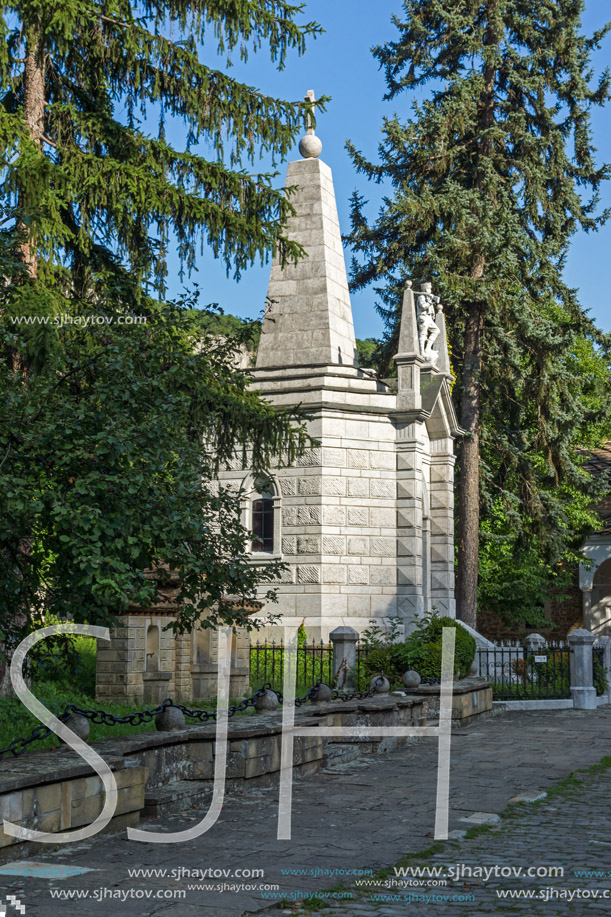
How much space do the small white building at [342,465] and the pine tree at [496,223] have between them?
15.7 feet

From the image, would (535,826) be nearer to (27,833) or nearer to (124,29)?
(27,833)

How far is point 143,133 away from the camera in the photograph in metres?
14.7

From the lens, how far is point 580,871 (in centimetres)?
653

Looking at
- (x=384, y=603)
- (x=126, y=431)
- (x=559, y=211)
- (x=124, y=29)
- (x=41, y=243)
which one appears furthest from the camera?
(x=559, y=211)

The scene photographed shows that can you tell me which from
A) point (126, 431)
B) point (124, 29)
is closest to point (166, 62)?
point (124, 29)

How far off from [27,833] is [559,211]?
26625 mm

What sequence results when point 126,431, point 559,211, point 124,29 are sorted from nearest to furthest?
point 126,431 → point 124,29 → point 559,211

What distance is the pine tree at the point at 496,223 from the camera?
90.1 feet

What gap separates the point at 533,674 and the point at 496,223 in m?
12.5

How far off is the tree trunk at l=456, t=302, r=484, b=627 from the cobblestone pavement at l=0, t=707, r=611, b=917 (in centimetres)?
1546

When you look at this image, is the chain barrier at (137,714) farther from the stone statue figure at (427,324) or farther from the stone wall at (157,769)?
the stone statue figure at (427,324)
